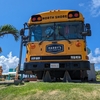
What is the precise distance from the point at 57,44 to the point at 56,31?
2.38 feet

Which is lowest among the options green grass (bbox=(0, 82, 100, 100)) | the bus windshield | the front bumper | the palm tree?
green grass (bbox=(0, 82, 100, 100))

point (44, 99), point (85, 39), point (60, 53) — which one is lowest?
point (44, 99)

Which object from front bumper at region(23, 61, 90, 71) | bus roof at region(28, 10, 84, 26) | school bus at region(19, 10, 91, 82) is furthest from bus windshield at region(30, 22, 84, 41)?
front bumper at region(23, 61, 90, 71)

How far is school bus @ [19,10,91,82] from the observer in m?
8.33

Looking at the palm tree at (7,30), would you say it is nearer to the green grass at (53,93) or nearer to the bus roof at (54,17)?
the bus roof at (54,17)

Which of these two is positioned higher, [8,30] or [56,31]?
[8,30]

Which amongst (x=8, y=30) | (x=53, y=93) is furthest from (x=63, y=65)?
(x=8, y=30)

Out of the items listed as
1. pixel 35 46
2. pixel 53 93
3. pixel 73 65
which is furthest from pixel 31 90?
pixel 35 46

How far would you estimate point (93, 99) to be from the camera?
4820 mm

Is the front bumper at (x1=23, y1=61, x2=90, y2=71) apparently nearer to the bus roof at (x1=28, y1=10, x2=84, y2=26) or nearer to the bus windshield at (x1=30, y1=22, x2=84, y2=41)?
the bus windshield at (x1=30, y1=22, x2=84, y2=41)

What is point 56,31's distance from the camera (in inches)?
354

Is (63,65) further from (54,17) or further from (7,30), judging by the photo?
(7,30)

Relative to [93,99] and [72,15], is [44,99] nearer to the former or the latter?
[93,99]

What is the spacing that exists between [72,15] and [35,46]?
7.26ft
